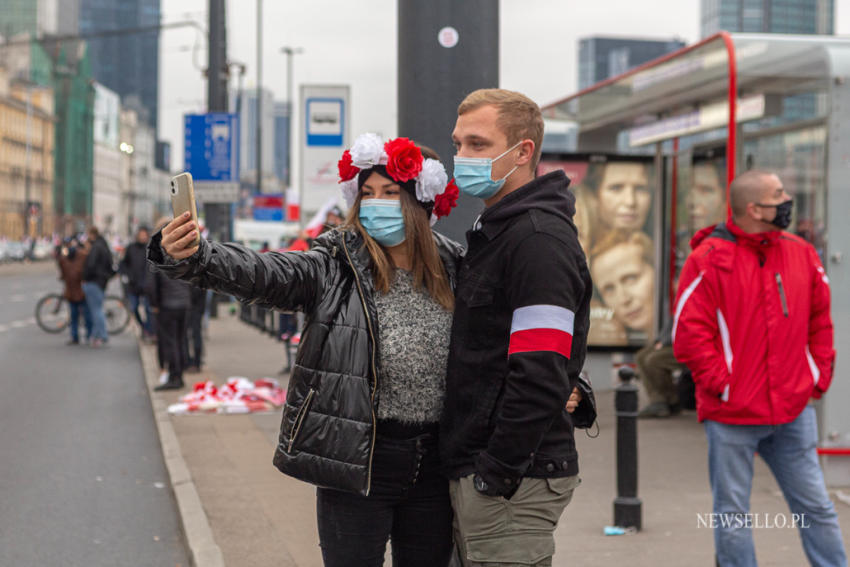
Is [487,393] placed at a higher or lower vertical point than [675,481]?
higher

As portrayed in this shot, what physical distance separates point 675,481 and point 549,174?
485cm

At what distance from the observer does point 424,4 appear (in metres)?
4.43

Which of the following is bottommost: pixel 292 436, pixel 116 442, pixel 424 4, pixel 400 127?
pixel 116 442

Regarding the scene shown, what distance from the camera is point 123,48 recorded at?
9875 centimetres

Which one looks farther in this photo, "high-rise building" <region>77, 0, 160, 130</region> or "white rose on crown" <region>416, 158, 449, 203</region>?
"high-rise building" <region>77, 0, 160, 130</region>

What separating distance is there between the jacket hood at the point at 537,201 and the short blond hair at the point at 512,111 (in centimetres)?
13

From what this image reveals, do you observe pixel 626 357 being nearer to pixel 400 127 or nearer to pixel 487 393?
pixel 400 127

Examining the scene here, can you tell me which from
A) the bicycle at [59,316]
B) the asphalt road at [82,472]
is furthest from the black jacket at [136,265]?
the bicycle at [59,316]

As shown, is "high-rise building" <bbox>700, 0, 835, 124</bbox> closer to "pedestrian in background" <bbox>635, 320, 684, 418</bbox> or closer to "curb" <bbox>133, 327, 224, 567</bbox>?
"pedestrian in background" <bbox>635, 320, 684, 418</bbox>

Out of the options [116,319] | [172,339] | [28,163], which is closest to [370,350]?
[172,339]

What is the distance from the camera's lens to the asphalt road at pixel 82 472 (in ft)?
20.0

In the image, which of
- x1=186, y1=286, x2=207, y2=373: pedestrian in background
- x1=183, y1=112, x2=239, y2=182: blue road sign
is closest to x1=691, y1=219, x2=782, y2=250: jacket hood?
x1=186, y1=286, x2=207, y2=373: pedestrian in background

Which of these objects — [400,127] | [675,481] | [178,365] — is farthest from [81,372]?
[400,127]

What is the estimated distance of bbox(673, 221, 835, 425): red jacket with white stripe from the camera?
442cm
